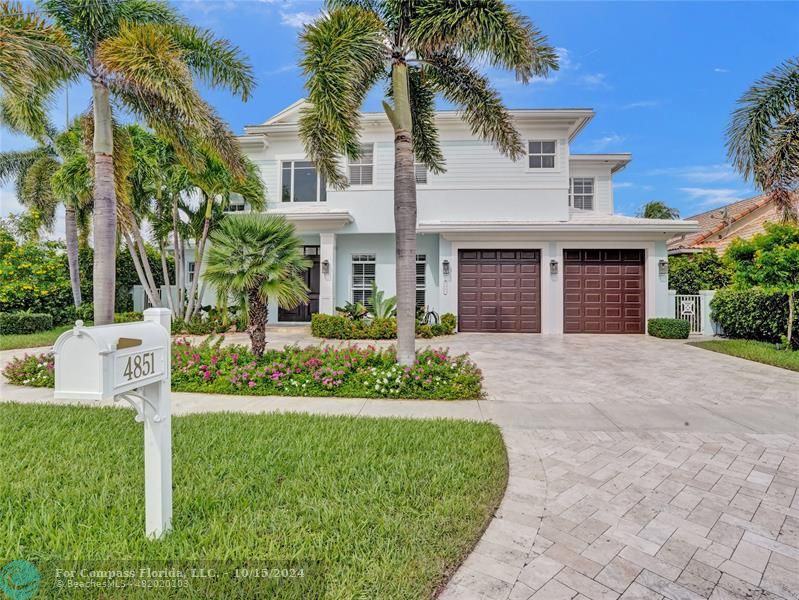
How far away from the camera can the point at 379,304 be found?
44.1 feet

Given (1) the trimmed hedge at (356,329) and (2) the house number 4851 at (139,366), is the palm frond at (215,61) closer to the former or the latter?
(1) the trimmed hedge at (356,329)

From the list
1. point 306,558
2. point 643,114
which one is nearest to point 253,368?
point 306,558

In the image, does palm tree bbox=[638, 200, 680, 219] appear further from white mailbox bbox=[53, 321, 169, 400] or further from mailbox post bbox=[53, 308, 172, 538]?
white mailbox bbox=[53, 321, 169, 400]

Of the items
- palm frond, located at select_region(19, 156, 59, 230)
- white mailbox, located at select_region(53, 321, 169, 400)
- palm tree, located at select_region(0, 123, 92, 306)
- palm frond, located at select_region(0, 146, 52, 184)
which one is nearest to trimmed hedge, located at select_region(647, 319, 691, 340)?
white mailbox, located at select_region(53, 321, 169, 400)

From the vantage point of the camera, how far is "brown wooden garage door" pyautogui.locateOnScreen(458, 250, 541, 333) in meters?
13.8

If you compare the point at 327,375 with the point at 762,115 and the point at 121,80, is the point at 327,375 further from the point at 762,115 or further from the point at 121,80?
the point at 762,115

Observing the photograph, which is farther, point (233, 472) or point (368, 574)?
point (233, 472)

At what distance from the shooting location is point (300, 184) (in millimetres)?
15508

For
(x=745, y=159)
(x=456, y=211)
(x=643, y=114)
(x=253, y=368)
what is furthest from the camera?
(x=643, y=114)

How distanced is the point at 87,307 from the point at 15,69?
11.7m

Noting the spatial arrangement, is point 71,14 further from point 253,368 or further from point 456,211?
point 456,211

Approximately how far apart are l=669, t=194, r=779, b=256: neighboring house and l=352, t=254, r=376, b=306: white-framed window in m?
13.3

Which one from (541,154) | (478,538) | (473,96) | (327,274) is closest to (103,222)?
(473,96)

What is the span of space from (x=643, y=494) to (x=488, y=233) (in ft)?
36.1
